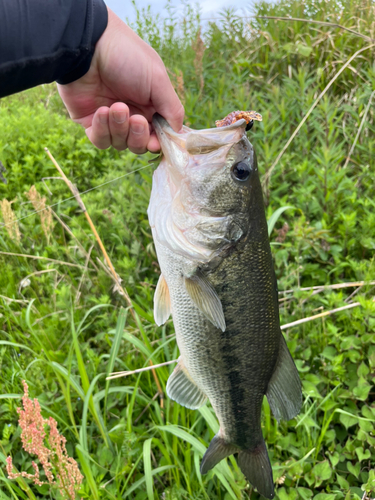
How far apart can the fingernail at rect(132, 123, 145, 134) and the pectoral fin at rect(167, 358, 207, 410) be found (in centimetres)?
98

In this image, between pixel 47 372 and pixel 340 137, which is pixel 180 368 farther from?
pixel 340 137

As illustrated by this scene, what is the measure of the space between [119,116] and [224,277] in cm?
75

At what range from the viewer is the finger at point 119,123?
1435 millimetres

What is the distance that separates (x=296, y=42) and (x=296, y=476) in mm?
4542

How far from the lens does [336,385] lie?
78.6 inches

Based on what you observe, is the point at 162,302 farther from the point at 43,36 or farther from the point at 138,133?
the point at 43,36

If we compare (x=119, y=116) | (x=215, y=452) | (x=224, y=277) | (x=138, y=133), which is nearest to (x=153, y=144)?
(x=138, y=133)

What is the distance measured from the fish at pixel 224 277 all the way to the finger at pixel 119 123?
0.15m

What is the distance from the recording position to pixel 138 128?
152 centimetres

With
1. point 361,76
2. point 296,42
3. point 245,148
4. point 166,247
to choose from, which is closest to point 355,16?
point 296,42

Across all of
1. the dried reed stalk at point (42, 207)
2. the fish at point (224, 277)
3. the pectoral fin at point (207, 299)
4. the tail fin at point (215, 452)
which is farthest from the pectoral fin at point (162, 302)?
the dried reed stalk at point (42, 207)

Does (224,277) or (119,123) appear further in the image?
(119,123)

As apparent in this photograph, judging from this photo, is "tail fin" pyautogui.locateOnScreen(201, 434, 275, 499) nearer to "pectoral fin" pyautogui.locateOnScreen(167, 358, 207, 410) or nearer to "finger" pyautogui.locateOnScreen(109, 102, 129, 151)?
"pectoral fin" pyautogui.locateOnScreen(167, 358, 207, 410)

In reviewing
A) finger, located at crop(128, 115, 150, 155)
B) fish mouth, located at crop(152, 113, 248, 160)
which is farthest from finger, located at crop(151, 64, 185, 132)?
fish mouth, located at crop(152, 113, 248, 160)
